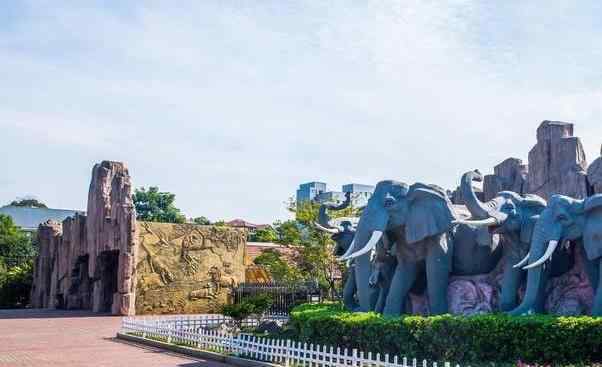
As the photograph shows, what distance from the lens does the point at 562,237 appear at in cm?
1073

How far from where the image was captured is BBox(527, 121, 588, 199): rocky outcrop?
1531 cm

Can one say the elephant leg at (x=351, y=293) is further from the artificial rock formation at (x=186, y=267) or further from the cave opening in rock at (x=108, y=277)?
the cave opening in rock at (x=108, y=277)

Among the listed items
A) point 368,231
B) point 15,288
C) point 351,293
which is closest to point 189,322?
point 351,293

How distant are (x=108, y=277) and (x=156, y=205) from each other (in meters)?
32.9

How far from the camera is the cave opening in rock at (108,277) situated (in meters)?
27.7

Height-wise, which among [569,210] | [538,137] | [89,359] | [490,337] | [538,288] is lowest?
[89,359]

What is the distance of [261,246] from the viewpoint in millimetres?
44031

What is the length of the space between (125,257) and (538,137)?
631 inches

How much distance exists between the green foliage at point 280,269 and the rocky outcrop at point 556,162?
16408 millimetres

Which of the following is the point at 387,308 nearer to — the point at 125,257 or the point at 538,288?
the point at 538,288

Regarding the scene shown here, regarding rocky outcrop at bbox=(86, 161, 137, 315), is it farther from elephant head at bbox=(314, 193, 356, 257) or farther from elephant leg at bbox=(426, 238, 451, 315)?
elephant leg at bbox=(426, 238, 451, 315)

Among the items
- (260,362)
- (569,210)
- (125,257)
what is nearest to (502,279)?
(569,210)

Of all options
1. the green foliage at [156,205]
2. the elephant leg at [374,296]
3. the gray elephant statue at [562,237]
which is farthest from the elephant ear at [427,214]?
the green foliage at [156,205]

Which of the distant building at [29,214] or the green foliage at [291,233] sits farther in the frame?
the distant building at [29,214]
